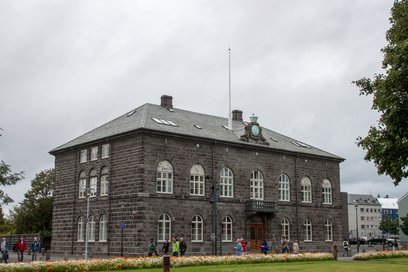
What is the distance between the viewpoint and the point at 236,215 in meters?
47.0

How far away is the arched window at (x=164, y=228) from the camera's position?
41.4 metres

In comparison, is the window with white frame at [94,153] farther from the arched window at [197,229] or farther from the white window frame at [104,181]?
the arched window at [197,229]

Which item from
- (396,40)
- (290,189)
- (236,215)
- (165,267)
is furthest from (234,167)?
(165,267)

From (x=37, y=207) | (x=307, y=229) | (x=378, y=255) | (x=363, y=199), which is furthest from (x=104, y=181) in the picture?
(x=363, y=199)

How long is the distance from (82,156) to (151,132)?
361 inches

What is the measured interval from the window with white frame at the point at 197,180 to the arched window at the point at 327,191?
16872 millimetres

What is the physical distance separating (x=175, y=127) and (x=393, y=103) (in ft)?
76.2

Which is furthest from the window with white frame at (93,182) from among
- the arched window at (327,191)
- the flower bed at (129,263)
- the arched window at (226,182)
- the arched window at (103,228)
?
the arched window at (327,191)

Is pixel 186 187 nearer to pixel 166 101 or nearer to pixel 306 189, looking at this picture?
pixel 166 101

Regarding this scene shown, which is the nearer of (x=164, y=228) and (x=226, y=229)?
(x=164, y=228)

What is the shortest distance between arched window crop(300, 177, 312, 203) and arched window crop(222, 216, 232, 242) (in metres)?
10.6

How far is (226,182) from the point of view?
4700cm

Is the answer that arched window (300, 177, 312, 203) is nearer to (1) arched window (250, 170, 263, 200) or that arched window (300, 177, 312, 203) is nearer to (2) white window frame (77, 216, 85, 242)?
(1) arched window (250, 170, 263, 200)

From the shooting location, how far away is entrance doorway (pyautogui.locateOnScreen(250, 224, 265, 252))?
48.2 metres
